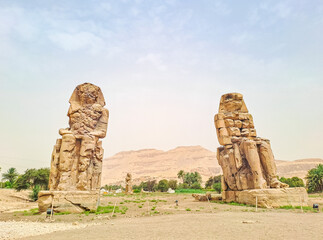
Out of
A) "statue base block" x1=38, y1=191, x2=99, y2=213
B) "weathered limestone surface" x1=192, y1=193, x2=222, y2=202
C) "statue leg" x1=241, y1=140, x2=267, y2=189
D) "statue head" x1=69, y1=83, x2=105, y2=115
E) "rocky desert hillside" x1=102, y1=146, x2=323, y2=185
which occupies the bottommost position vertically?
"weathered limestone surface" x1=192, y1=193, x2=222, y2=202

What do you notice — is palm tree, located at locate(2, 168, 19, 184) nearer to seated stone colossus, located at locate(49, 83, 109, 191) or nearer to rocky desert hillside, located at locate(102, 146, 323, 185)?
seated stone colossus, located at locate(49, 83, 109, 191)

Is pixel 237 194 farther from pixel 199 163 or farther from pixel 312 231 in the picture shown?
pixel 199 163

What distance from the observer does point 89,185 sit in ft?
36.5

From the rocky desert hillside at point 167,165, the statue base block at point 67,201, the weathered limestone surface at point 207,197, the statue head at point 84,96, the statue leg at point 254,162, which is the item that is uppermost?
the rocky desert hillside at point 167,165

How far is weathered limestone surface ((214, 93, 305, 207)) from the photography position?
11.9m

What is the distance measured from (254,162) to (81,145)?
867 centimetres

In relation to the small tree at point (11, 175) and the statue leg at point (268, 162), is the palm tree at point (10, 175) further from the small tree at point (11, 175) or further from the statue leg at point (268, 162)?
the statue leg at point (268, 162)

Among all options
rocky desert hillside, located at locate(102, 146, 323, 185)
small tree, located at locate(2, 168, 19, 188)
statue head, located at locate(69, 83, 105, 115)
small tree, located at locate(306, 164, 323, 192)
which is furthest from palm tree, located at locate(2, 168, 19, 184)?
rocky desert hillside, located at locate(102, 146, 323, 185)

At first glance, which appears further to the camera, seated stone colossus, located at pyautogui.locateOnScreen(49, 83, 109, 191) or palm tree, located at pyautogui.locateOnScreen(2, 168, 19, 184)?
palm tree, located at pyautogui.locateOnScreen(2, 168, 19, 184)

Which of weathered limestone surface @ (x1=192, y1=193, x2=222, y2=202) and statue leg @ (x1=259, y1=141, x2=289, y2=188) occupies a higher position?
statue leg @ (x1=259, y1=141, x2=289, y2=188)

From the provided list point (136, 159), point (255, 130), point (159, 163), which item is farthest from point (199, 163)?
point (255, 130)

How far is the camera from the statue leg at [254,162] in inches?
450

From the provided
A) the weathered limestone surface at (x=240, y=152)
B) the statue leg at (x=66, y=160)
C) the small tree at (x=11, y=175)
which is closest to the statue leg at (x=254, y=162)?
the weathered limestone surface at (x=240, y=152)

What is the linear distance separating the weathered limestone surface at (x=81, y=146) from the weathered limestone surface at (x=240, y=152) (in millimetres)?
7049
